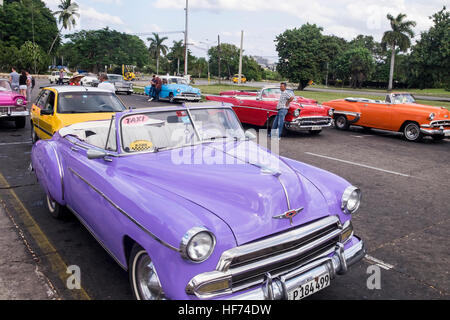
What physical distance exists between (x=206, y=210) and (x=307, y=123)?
10.5 m

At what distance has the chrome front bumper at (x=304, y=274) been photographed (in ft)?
8.35

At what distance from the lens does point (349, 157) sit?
9.75 m

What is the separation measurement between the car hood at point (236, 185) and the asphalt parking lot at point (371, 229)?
1.01 meters

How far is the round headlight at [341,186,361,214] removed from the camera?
3.38m

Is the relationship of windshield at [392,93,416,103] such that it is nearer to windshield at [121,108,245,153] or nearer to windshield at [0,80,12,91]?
windshield at [121,108,245,153]

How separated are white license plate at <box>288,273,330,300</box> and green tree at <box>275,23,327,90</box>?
168ft

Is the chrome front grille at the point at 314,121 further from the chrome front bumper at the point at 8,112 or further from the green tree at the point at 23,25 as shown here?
the green tree at the point at 23,25

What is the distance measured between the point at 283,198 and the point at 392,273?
1.77m

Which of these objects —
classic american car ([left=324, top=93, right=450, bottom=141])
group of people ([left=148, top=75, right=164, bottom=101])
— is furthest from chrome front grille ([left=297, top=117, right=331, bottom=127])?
group of people ([left=148, top=75, right=164, bottom=101])

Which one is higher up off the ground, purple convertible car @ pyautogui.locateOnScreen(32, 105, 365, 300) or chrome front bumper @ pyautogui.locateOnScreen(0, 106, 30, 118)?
chrome front bumper @ pyautogui.locateOnScreen(0, 106, 30, 118)

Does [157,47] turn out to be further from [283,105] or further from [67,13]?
[283,105]

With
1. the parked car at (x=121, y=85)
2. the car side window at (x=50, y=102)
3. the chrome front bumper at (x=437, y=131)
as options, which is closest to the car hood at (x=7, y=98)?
the car side window at (x=50, y=102)

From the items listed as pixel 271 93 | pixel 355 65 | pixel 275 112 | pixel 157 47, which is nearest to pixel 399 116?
pixel 275 112

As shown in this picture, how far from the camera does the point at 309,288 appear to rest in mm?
2771
